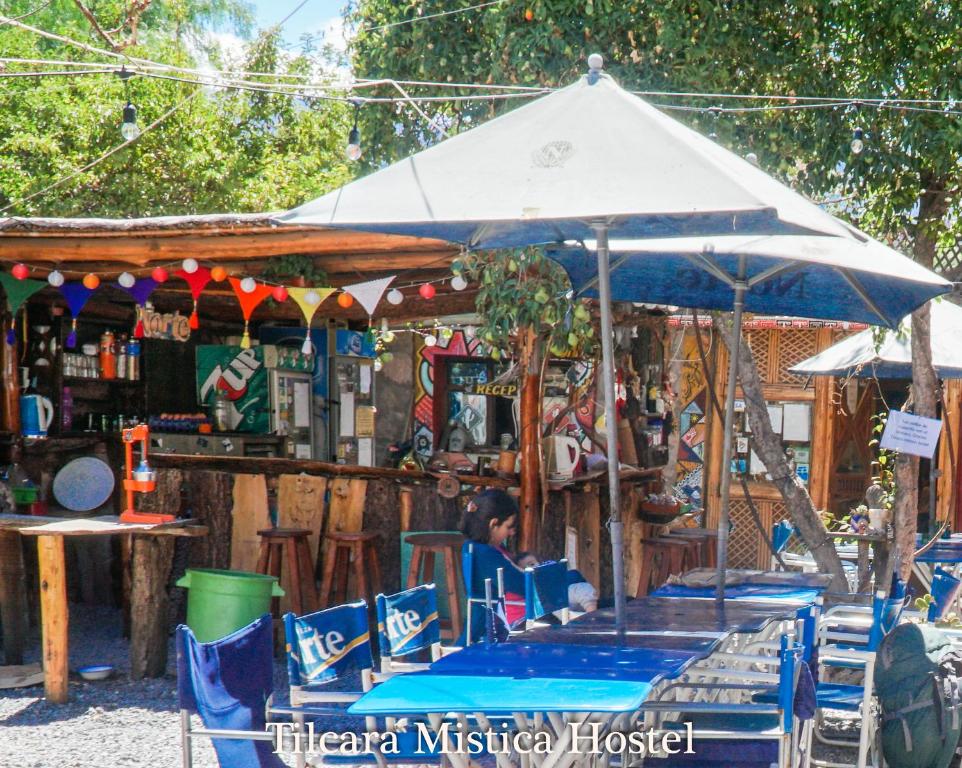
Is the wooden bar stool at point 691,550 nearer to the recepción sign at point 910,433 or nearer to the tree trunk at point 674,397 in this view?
the recepción sign at point 910,433

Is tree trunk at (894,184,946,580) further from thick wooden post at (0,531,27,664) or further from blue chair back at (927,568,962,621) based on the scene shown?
thick wooden post at (0,531,27,664)

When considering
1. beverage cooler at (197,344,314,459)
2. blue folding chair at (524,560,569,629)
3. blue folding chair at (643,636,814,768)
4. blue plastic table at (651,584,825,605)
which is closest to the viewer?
blue folding chair at (643,636,814,768)

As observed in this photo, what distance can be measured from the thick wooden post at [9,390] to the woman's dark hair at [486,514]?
412 cm

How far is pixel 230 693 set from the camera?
355 centimetres

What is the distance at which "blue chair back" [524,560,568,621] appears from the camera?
16.2 feet

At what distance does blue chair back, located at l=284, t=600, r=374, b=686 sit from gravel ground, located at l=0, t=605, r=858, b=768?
4.51ft

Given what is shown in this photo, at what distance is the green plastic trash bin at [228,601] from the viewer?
650cm

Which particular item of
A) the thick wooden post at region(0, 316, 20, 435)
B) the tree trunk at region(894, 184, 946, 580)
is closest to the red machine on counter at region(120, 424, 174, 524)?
the thick wooden post at region(0, 316, 20, 435)

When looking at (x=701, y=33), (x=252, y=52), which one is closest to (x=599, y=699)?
(x=701, y=33)

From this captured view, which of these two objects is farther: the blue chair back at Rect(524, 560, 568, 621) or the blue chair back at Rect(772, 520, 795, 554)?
the blue chair back at Rect(772, 520, 795, 554)

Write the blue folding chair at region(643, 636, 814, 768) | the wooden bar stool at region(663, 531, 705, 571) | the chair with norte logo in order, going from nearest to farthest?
1. the blue folding chair at region(643, 636, 814, 768)
2. the chair with norte logo
3. the wooden bar stool at region(663, 531, 705, 571)

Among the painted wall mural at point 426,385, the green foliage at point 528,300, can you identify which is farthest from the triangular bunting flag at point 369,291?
the painted wall mural at point 426,385

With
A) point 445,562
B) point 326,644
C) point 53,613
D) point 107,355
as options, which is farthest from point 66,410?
point 326,644

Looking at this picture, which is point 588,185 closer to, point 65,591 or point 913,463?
point 65,591
